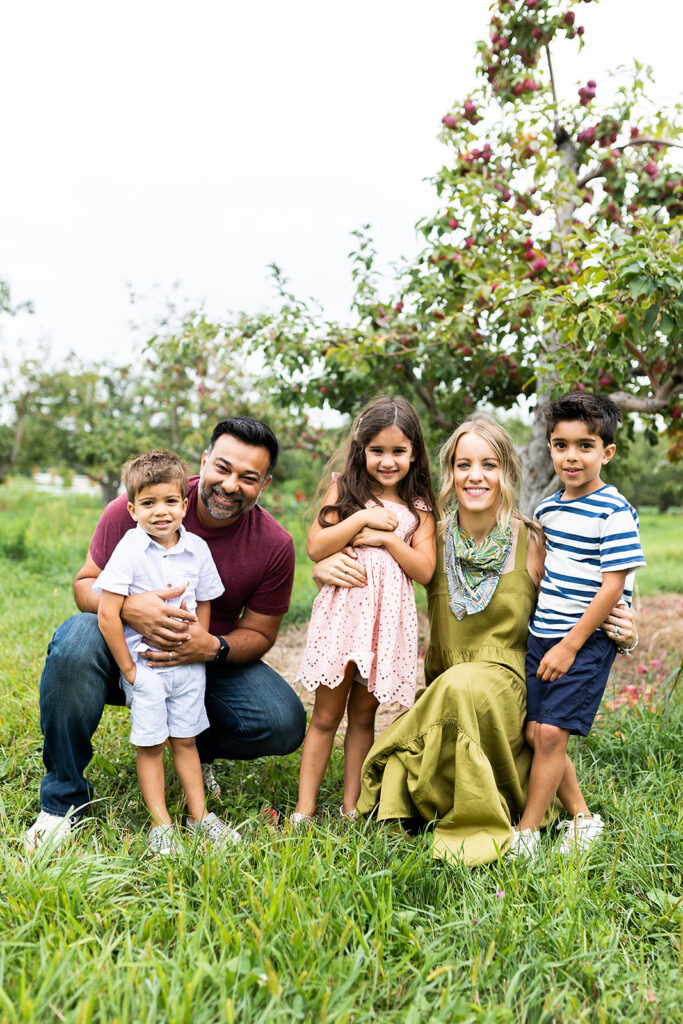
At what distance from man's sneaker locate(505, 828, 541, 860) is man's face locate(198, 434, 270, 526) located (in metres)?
1.35

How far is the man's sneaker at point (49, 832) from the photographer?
1.91m

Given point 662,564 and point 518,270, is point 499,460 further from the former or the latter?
point 662,564

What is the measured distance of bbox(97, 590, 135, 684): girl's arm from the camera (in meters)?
2.22

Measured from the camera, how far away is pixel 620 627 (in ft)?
7.55

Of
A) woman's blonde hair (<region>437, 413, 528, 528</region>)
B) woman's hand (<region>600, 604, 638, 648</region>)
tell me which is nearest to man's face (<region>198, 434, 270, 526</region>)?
→ woman's blonde hair (<region>437, 413, 528, 528</region>)

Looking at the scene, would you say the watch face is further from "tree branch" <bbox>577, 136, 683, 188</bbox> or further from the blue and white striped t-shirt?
"tree branch" <bbox>577, 136, 683, 188</bbox>

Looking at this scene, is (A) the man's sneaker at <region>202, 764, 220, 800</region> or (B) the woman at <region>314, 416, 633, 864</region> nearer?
(B) the woman at <region>314, 416, 633, 864</region>

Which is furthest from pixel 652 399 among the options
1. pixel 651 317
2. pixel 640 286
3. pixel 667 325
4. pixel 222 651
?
pixel 222 651

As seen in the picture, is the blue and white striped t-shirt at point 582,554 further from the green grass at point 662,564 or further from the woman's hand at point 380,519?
the green grass at point 662,564

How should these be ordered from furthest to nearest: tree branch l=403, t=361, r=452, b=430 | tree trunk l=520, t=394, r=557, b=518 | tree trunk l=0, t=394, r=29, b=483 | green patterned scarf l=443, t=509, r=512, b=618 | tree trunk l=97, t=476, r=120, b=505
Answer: tree trunk l=0, t=394, r=29, b=483, tree trunk l=97, t=476, r=120, b=505, tree branch l=403, t=361, r=452, b=430, tree trunk l=520, t=394, r=557, b=518, green patterned scarf l=443, t=509, r=512, b=618

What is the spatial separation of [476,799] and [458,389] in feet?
10.8

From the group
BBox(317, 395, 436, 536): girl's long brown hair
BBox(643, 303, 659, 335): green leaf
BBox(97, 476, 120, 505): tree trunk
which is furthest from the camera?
BBox(97, 476, 120, 505): tree trunk

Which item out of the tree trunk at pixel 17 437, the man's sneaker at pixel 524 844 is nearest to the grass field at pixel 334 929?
the man's sneaker at pixel 524 844

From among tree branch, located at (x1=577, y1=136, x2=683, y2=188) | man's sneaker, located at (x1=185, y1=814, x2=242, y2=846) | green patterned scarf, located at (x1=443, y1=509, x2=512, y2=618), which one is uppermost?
tree branch, located at (x1=577, y1=136, x2=683, y2=188)
